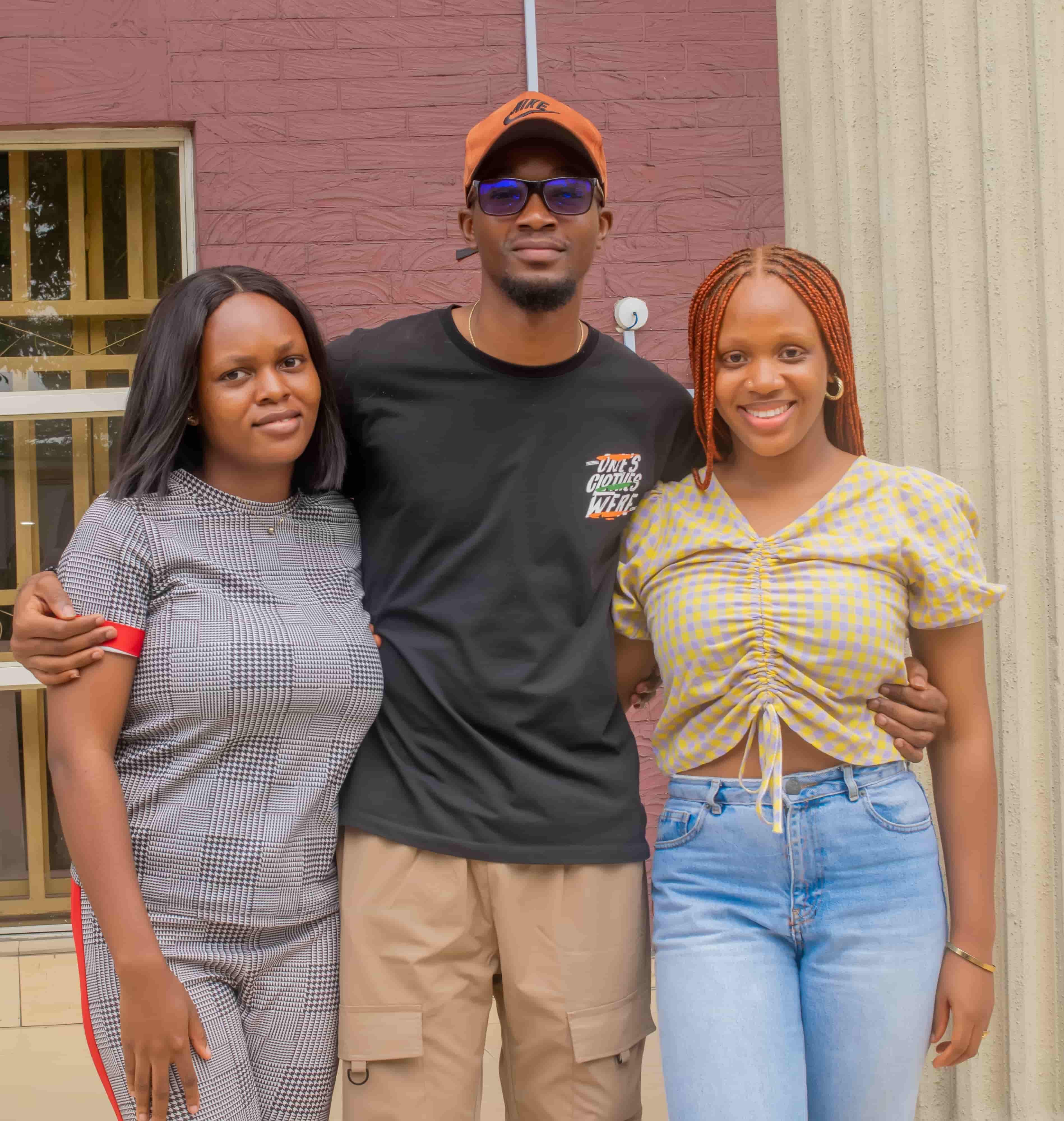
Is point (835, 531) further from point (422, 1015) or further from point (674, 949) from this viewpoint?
point (422, 1015)

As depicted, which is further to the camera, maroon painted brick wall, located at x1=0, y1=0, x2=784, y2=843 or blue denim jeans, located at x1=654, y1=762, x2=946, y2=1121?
maroon painted brick wall, located at x1=0, y1=0, x2=784, y2=843

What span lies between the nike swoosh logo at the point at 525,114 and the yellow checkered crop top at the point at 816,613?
867 millimetres

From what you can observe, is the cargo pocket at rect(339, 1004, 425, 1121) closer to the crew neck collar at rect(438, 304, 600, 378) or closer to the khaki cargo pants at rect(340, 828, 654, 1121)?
the khaki cargo pants at rect(340, 828, 654, 1121)

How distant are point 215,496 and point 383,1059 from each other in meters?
1.00

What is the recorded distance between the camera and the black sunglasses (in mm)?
2258

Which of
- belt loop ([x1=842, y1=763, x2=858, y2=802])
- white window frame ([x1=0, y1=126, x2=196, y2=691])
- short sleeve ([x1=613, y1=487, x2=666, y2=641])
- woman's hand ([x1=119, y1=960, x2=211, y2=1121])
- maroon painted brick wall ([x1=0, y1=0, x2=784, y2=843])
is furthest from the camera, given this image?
white window frame ([x1=0, y1=126, x2=196, y2=691])

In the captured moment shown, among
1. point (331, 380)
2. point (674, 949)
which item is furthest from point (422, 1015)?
point (331, 380)

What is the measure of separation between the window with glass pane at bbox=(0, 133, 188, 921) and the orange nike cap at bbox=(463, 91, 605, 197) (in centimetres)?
274

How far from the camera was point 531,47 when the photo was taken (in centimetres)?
459

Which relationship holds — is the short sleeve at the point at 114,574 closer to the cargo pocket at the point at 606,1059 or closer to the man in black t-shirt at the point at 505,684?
the man in black t-shirt at the point at 505,684

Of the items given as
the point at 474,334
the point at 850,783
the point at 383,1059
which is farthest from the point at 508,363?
the point at 383,1059

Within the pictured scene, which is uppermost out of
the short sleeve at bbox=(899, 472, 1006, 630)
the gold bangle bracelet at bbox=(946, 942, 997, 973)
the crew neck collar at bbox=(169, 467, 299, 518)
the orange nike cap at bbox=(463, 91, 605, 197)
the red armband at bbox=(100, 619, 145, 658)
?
the orange nike cap at bbox=(463, 91, 605, 197)

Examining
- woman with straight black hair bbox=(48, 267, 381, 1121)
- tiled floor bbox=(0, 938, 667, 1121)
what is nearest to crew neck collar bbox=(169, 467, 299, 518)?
woman with straight black hair bbox=(48, 267, 381, 1121)

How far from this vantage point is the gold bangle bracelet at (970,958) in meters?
1.96
